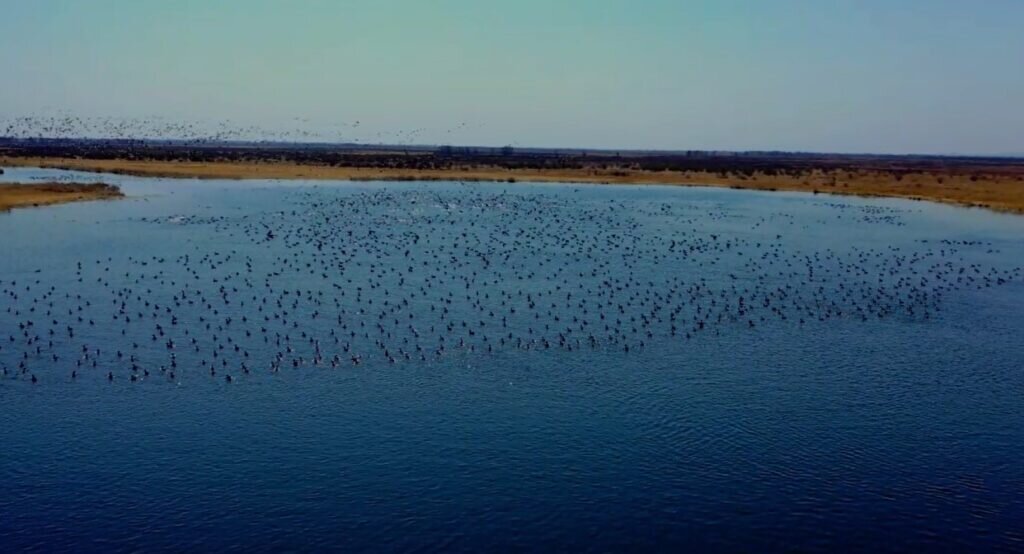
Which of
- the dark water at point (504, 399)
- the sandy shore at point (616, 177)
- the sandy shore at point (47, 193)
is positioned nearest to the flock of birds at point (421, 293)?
the dark water at point (504, 399)

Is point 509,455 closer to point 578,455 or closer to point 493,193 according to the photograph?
point 578,455

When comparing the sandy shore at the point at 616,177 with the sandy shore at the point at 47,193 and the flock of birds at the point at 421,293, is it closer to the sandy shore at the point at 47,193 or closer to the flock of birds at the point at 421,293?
the sandy shore at the point at 47,193

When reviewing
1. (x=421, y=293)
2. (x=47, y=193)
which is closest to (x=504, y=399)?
(x=421, y=293)

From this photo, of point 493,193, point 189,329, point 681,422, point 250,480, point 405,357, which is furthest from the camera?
point 493,193

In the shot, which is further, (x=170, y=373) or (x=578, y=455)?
(x=170, y=373)

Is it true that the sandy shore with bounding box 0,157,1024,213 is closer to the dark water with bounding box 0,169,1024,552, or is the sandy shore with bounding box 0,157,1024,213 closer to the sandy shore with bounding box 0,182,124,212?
the sandy shore with bounding box 0,182,124,212

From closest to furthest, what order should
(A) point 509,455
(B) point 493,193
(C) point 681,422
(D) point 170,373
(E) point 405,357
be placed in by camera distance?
1. (A) point 509,455
2. (C) point 681,422
3. (D) point 170,373
4. (E) point 405,357
5. (B) point 493,193

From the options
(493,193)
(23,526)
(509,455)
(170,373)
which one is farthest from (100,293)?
(493,193)

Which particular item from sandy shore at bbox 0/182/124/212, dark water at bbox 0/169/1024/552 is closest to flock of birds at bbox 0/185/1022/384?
dark water at bbox 0/169/1024/552
